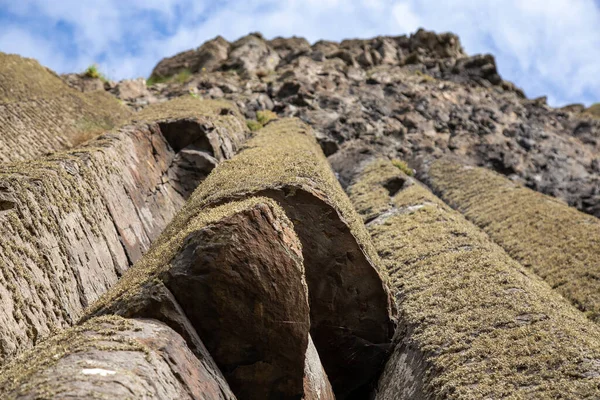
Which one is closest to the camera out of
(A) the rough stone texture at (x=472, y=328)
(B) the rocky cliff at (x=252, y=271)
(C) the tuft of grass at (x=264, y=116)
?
(B) the rocky cliff at (x=252, y=271)

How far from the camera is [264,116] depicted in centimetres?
2508

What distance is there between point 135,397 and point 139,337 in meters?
1.27

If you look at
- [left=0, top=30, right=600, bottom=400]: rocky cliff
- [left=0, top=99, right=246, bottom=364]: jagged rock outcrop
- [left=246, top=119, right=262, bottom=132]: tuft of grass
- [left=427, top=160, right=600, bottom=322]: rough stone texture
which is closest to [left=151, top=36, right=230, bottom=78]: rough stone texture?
[left=246, top=119, right=262, bottom=132]: tuft of grass

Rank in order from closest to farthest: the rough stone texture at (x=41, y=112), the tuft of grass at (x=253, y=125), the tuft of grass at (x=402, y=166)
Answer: the rough stone texture at (x=41, y=112) → the tuft of grass at (x=253, y=125) → the tuft of grass at (x=402, y=166)

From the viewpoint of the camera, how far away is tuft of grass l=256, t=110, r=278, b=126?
24.5m

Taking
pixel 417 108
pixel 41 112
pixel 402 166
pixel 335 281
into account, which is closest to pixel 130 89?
pixel 41 112

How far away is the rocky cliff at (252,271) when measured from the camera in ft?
25.7

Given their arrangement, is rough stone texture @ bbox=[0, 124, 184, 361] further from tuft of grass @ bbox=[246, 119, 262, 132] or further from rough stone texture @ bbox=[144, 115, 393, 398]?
tuft of grass @ bbox=[246, 119, 262, 132]

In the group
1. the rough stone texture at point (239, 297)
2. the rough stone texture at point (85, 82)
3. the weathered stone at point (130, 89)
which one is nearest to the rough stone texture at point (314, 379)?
the rough stone texture at point (239, 297)

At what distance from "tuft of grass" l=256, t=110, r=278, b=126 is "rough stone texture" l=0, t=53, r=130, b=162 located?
18.4 feet

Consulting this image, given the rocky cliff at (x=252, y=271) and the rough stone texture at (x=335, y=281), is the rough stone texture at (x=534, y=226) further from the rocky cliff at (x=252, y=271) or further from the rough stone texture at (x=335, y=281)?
the rough stone texture at (x=335, y=281)

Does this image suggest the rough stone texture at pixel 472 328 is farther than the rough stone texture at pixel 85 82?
No

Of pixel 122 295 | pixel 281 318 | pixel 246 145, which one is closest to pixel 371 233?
pixel 246 145

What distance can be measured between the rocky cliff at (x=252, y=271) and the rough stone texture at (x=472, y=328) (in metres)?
0.04
